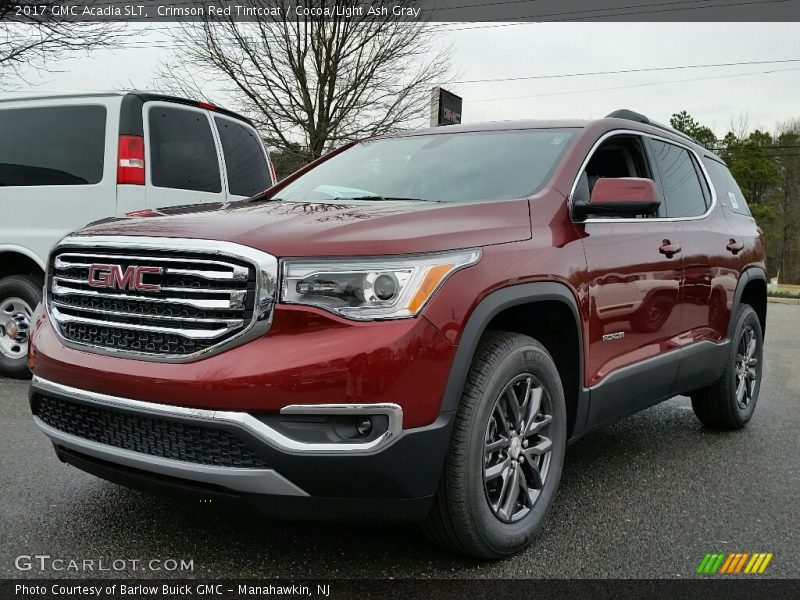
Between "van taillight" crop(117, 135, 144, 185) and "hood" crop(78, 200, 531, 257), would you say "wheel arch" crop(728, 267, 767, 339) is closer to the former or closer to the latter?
"hood" crop(78, 200, 531, 257)

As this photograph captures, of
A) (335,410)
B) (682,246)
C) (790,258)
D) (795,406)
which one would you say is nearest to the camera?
(335,410)

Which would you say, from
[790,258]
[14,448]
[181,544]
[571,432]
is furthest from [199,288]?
[790,258]

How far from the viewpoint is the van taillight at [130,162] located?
18.5 feet

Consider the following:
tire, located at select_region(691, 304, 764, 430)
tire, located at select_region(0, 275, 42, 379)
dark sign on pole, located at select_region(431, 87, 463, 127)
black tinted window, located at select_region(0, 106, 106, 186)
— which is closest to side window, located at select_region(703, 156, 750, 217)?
tire, located at select_region(691, 304, 764, 430)

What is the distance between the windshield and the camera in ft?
11.5

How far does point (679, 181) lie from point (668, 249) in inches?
30.6

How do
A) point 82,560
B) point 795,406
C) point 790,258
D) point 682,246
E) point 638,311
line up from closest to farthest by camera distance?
point 82,560
point 638,311
point 682,246
point 795,406
point 790,258

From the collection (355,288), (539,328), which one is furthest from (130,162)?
(355,288)

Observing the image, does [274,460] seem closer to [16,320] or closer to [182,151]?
[182,151]

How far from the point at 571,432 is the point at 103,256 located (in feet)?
6.69

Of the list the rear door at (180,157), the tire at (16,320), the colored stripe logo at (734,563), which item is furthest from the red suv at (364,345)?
the tire at (16,320)

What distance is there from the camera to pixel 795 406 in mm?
6035

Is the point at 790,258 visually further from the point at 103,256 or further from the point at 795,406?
the point at 103,256

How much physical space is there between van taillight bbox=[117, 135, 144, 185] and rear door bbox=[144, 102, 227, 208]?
0.18ft
